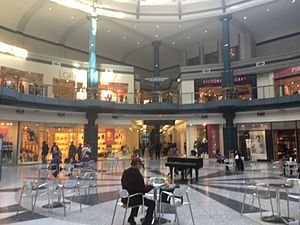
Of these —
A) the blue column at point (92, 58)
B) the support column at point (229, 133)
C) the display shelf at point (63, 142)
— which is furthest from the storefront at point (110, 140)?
the support column at point (229, 133)

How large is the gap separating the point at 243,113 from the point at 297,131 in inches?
159

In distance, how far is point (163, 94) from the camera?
22.8 m

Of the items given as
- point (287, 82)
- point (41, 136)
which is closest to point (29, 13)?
point (41, 136)

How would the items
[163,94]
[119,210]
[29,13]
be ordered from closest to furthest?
[119,210]
[29,13]
[163,94]

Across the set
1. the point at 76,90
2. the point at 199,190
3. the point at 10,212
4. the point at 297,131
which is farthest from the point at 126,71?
the point at 10,212

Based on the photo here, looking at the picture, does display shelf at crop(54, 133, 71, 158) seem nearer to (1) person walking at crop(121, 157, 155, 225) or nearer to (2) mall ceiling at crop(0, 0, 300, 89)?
(2) mall ceiling at crop(0, 0, 300, 89)

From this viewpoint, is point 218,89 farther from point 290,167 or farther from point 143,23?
point 290,167

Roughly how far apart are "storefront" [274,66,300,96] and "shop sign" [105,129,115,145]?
1346cm

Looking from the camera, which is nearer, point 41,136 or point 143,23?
point 41,136

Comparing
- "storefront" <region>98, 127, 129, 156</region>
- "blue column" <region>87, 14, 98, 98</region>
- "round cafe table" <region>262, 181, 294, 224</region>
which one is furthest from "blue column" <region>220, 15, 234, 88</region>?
"round cafe table" <region>262, 181, 294, 224</region>

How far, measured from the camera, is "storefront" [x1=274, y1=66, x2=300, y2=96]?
19.0 meters

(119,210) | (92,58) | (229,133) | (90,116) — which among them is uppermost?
(92,58)

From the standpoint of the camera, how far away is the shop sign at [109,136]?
24578 millimetres

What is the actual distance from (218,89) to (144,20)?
8.61 metres
